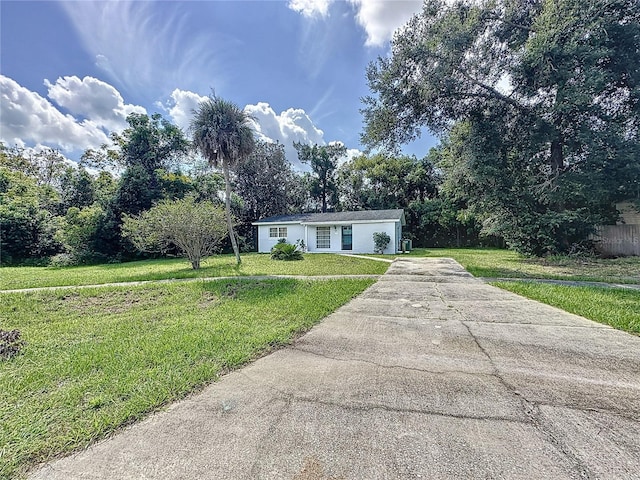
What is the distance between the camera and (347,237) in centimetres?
1830

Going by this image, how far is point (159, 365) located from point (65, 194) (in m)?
25.1

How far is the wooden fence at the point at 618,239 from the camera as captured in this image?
13.1 m

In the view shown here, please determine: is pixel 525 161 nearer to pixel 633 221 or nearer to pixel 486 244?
pixel 633 221

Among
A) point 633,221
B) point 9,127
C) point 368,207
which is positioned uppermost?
point 9,127

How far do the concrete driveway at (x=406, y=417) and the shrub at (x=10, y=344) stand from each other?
101 inches

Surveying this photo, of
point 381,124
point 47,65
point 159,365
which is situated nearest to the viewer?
point 159,365

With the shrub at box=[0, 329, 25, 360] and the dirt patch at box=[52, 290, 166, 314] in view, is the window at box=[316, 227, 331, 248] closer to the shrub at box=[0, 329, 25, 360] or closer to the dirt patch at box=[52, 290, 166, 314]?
the dirt patch at box=[52, 290, 166, 314]

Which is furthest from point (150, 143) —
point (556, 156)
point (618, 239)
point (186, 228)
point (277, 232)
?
point (618, 239)

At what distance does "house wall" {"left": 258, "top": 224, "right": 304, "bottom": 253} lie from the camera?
19.2m

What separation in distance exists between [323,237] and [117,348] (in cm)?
1563

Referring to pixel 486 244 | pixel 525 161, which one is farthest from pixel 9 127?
pixel 486 244

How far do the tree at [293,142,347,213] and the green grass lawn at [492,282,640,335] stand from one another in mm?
24003

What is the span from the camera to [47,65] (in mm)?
10594

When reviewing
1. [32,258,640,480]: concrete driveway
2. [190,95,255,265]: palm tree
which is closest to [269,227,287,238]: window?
[190,95,255,265]: palm tree
